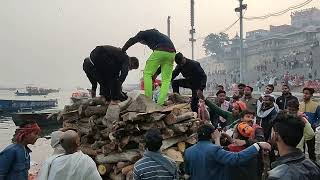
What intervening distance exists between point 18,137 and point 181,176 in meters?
2.64

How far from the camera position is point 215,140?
497 centimetres

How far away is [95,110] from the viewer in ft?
23.8

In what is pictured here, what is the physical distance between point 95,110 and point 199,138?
322cm

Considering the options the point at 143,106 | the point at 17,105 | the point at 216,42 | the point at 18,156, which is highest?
the point at 216,42

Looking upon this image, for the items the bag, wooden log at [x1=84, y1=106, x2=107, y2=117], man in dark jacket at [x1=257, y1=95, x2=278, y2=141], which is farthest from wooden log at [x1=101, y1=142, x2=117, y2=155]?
man in dark jacket at [x1=257, y1=95, x2=278, y2=141]

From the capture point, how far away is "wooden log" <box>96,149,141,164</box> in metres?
6.37

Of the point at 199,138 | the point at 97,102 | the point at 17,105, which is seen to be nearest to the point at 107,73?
the point at 97,102

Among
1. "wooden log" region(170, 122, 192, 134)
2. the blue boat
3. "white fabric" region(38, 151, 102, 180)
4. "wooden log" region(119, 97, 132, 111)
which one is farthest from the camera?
the blue boat

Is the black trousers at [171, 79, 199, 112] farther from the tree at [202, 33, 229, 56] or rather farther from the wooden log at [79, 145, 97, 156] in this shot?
the tree at [202, 33, 229, 56]

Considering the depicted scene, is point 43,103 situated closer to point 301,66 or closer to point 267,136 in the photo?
point 301,66

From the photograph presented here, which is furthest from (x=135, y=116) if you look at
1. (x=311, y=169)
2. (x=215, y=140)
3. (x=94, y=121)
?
(x=311, y=169)

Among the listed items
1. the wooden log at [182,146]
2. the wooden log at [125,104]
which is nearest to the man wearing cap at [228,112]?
the wooden log at [182,146]

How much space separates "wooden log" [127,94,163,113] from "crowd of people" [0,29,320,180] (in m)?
0.59

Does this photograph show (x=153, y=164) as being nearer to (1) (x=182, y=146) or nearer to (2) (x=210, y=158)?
(2) (x=210, y=158)
